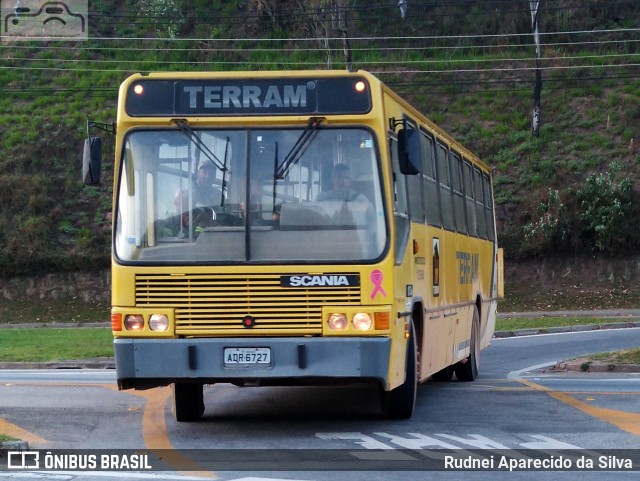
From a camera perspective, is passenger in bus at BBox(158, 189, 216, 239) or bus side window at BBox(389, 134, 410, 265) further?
bus side window at BBox(389, 134, 410, 265)

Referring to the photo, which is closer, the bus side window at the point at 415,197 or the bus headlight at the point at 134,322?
the bus headlight at the point at 134,322

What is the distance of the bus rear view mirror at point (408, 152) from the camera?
11.5 metres

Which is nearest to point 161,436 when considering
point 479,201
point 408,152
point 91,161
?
point 91,161

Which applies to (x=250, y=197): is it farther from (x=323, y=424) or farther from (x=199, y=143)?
(x=323, y=424)

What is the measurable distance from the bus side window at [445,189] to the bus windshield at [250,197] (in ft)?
12.2

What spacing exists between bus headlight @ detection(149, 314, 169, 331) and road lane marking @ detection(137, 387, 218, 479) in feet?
3.36

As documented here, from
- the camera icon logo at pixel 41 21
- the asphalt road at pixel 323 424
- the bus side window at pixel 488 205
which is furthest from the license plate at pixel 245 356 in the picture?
the camera icon logo at pixel 41 21

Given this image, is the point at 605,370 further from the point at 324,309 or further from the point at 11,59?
the point at 11,59

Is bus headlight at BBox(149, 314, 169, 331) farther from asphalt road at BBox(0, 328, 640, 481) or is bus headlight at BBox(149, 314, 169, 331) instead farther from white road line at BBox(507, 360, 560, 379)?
white road line at BBox(507, 360, 560, 379)

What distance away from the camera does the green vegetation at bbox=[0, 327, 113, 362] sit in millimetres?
23516

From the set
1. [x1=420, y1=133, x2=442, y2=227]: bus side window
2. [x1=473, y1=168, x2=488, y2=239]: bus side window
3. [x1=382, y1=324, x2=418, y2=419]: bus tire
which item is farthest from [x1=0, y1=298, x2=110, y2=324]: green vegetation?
[x1=382, y1=324, x2=418, y2=419]: bus tire

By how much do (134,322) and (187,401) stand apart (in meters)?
1.70

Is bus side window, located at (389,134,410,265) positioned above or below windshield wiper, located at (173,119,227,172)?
Result: below

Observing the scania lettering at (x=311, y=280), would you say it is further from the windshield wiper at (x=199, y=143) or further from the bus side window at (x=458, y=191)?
the bus side window at (x=458, y=191)
